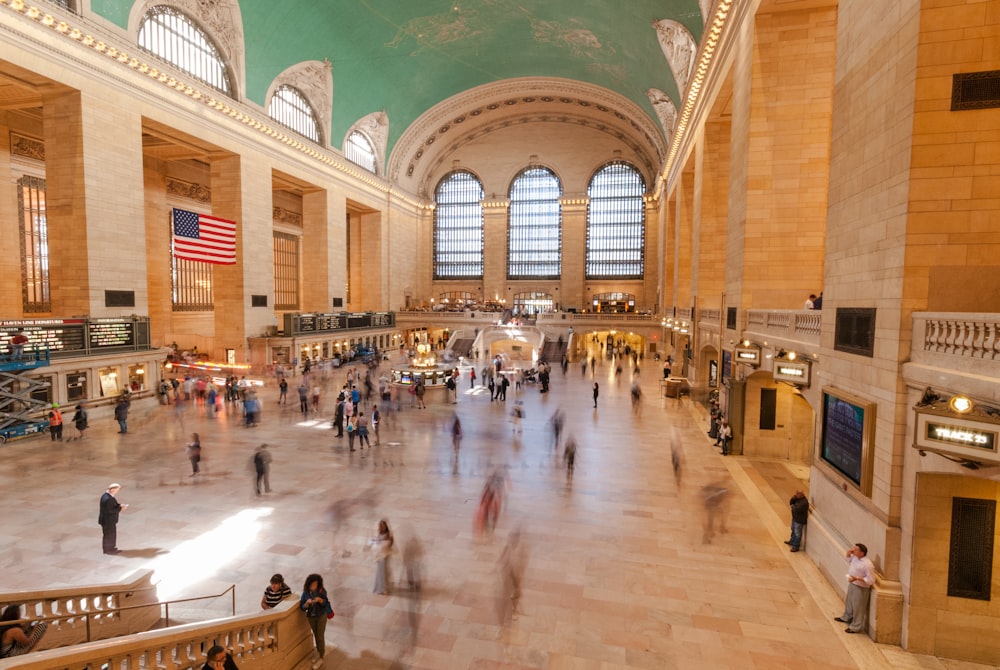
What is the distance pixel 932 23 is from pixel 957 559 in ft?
18.8

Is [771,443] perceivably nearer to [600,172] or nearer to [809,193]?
[809,193]

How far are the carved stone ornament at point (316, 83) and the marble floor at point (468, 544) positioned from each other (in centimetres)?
2023

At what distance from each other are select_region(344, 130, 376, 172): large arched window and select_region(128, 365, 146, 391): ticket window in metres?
20.3

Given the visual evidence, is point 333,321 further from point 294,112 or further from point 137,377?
point 137,377

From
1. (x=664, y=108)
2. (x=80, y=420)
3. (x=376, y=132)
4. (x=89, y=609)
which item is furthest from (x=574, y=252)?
(x=89, y=609)

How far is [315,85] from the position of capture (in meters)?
27.5

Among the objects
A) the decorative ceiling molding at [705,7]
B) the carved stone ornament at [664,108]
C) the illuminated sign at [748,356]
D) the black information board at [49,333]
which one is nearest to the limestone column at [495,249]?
the carved stone ornament at [664,108]

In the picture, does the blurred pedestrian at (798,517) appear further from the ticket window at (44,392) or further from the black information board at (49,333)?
the black information board at (49,333)

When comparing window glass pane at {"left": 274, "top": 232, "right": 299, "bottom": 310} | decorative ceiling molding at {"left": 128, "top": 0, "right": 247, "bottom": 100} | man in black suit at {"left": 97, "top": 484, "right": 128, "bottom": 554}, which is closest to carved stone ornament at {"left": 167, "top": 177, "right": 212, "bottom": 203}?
window glass pane at {"left": 274, "top": 232, "right": 299, "bottom": 310}

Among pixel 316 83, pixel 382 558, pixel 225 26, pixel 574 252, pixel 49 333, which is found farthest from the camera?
pixel 574 252

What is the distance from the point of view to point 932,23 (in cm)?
530

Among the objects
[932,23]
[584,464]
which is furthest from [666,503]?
[932,23]

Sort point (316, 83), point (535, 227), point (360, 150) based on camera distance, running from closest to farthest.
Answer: point (316, 83) → point (360, 150) → point (535, 227)

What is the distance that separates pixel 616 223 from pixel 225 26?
101ft
